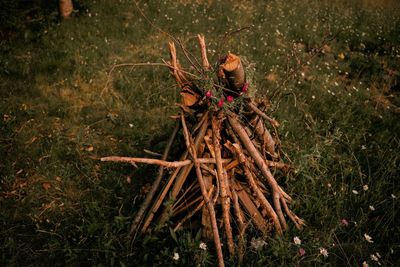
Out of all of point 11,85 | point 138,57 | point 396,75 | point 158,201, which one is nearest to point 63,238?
point 158,201

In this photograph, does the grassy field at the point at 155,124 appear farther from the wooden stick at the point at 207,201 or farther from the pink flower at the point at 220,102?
the pink flower at the point at 220,102

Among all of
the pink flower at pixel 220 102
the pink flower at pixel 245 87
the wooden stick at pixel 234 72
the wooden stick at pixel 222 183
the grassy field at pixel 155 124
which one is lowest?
the grassy field at pixel 155 124

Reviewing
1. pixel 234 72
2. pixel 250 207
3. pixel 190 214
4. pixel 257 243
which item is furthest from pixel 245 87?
pixel 257 243

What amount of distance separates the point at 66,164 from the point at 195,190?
1775 millimetres

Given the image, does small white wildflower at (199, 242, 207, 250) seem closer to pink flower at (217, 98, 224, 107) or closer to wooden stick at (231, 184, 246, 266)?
wooden stick at (231, 184, 246, 266)

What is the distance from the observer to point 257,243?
284cm

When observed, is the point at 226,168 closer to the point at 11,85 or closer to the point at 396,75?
the point at 11,85

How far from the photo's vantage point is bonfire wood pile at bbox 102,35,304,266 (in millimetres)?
2652

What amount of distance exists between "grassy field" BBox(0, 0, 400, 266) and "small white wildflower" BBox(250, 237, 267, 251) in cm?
6

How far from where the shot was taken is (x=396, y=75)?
6.05 m

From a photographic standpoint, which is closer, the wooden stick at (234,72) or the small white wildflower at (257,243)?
the wooden stick at (234,72)

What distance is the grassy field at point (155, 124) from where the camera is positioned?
2971 mm

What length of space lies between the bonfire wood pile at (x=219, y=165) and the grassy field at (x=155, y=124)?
19 centimetres

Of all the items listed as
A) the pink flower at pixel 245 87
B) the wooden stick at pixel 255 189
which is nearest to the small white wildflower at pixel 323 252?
the wooden stick at pixel 255 189
